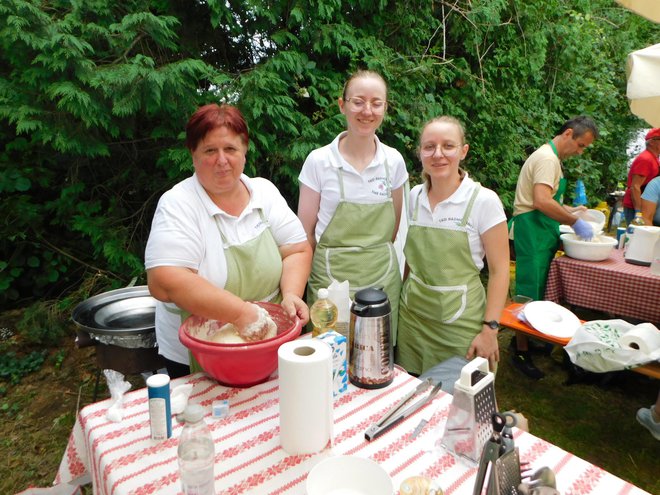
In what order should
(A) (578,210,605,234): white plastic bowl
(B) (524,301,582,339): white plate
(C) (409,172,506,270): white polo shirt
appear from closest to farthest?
1. (C) (409,172,506,270): white polo shirt
2. (B) (524,301,582,339): white plate
3. (A) (578,210,605,234): white plastic bowl

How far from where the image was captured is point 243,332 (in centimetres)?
147

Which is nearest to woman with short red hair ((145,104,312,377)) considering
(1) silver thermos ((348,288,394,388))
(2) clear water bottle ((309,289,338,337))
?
(2) clear water bottle ((309,289,338,337))

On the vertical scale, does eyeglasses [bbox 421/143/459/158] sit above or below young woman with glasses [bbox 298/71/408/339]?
above

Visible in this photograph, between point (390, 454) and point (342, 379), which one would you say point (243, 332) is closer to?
point (342, 379)

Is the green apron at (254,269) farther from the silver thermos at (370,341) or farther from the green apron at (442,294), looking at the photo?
the green apron at (442,294)

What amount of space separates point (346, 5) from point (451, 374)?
3.78 meters

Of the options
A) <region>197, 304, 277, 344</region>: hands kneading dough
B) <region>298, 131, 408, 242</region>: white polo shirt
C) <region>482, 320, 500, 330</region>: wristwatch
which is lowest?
<region>482, 320, 500, 330</region>: wristwatch

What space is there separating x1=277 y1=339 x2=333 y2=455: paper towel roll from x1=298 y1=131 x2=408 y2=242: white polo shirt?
3.96ft

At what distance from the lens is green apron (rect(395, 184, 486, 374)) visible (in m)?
2.07

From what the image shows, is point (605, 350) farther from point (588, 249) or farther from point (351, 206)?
point (351, 206)

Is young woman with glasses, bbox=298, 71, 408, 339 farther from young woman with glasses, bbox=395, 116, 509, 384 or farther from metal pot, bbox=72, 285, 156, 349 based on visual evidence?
metal pot, bbox=72, 285, 156, 349

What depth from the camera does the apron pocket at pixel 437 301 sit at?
2.07 meters

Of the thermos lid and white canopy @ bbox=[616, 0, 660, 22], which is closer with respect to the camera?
the thermos lid

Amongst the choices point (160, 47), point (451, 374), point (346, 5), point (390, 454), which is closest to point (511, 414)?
point (390, 454)
